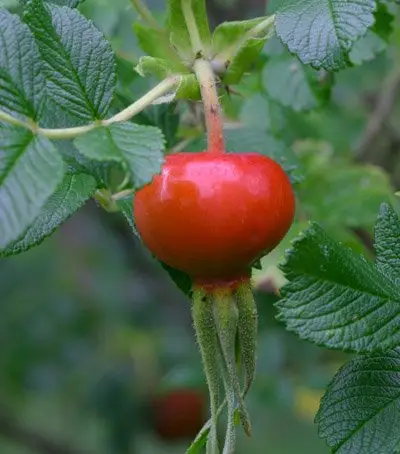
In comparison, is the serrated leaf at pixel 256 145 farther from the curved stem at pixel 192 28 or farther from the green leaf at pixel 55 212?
the green leaf at pixel 55 212

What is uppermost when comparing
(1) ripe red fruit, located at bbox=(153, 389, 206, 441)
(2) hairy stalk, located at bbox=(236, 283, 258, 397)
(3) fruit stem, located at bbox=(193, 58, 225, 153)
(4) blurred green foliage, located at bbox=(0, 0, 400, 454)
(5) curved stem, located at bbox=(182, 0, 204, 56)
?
(5) curved stem, located at bbox=(182, 0, 204, 56)

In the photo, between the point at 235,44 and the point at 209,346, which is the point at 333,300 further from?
the point at 235,44

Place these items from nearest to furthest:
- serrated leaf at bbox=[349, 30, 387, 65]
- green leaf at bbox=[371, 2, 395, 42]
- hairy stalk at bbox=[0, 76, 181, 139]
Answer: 1. hairy stalk at bbox=[0, 76, 181, 139]
2. green leaf at bbox=[371, 2, 395, 42]
3. serrated leaf at bbox=[349, 30, 387, 65]

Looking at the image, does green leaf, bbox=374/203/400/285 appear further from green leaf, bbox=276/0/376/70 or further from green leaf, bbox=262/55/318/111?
green leaf, bbox=262/55/318/111

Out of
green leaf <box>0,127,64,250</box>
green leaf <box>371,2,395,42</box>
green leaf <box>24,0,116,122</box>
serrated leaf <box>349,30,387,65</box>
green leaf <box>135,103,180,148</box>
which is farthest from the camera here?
serrated leaf <box>349,30,387,65</box>

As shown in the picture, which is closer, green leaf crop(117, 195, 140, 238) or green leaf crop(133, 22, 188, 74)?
green leaf crop(117, 195, 140, 238)

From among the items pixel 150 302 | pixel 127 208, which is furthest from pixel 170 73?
pixel 150 302

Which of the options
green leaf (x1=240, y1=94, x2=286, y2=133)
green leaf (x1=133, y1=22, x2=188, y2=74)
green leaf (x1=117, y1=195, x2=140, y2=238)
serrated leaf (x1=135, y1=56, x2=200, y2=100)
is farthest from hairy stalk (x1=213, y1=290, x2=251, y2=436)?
green leaf (x1=240, y1=94, x2=286, y2=133)
